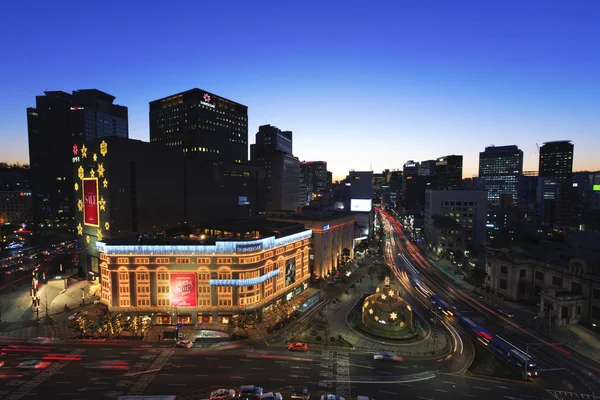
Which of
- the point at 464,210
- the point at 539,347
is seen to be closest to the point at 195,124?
the point at 464,210

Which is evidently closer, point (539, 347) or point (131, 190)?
point (539, 347)

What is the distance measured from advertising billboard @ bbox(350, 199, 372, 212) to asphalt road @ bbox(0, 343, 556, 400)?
138m

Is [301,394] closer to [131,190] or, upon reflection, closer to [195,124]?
[131,190]

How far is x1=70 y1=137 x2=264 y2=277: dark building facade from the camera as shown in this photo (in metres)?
89.7

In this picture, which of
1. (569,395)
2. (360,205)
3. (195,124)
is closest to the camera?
(569,395)

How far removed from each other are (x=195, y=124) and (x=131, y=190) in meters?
95.2

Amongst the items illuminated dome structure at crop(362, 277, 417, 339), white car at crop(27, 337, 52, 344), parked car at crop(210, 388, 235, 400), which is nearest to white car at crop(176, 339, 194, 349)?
parked car at crop(210, 388, 235, 400)

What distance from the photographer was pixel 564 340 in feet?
188

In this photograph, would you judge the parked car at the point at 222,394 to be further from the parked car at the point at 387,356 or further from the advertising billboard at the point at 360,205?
the advertising billboard at the point at 360,205

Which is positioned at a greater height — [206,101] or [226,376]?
[206,101]

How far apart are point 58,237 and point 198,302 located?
5753 inches

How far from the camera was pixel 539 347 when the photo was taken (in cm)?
5478

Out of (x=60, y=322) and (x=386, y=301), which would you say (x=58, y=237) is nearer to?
(x=60, y=322)

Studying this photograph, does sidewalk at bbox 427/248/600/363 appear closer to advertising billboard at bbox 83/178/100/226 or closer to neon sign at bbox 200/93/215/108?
advertising billboard at bbox 83/178/100/226
